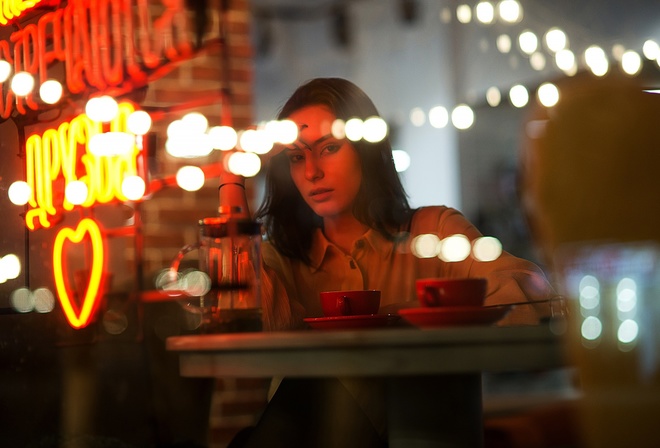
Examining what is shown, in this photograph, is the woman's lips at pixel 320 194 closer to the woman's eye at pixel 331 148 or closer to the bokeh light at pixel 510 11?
the woman's eye at pixel 331 148

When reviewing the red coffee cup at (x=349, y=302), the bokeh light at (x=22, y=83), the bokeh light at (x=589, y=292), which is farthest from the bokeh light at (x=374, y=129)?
the bokeh light at (x=589, y=292)

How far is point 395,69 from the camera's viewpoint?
5035mm

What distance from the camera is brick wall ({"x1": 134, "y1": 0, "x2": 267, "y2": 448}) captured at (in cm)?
272

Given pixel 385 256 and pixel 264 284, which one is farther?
pixel 385 256

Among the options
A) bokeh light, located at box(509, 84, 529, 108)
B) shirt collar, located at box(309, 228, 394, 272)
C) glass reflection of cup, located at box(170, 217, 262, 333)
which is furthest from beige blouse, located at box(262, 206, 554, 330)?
bokeh light, located at box(509, 84, 529, 108)

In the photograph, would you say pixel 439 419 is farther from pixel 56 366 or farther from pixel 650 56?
pixel 650 56

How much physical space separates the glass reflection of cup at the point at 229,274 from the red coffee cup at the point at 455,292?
42 centimetres

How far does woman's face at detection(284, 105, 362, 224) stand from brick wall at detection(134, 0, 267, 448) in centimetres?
73

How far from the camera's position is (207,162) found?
2836 millimetres

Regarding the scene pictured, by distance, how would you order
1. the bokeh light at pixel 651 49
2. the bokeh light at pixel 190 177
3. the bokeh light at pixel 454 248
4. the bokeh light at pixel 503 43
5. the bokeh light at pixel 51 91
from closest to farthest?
the bokeh light at pixel 454 248, the bokeh light at pixel 51 91, the bokeh light at pixel 190 177, the bokeh light at pixel 651 49, the bokeh light at pixel 503 43

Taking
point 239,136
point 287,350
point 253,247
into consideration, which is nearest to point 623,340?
point 287,350

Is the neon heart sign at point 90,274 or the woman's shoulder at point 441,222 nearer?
the woman's shoulder at point 441,222

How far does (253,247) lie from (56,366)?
727 mm

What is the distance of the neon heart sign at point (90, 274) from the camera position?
2.14m
